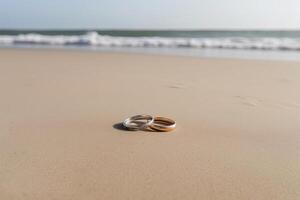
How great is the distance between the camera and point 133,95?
12.0ft

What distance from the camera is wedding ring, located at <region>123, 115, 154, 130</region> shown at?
8.26 feet

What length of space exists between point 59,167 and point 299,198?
1199 millimetres

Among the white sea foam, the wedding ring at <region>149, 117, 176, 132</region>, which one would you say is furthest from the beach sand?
the white sea foam

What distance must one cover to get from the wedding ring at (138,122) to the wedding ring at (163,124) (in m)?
0.04

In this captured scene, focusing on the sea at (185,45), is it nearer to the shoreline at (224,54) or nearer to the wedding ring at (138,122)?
the shoreline at (224,54)

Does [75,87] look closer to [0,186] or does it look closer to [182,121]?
[182,121]

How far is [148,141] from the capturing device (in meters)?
2.32

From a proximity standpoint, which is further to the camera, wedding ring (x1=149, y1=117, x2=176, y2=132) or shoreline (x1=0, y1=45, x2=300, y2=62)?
shoreline (x1=0, y1=45, x2=300, y2=62)

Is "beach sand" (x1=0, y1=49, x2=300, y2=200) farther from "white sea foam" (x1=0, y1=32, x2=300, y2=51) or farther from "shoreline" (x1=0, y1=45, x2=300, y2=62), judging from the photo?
"white sea foam" (x1=0, y1=32, x2=300, y2=51)

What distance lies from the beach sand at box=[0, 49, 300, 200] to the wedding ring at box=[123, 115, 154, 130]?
0.05 metres

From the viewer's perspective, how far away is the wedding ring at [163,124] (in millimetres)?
2501

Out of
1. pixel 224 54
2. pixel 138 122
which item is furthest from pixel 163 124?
pixel 224 54

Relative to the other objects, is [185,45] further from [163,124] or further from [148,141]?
[148,141]

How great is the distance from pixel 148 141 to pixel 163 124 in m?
0.38
